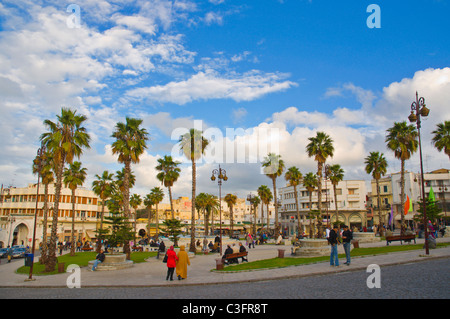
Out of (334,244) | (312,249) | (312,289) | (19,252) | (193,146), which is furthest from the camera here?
(19,252)

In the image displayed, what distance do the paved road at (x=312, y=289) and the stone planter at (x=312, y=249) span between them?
22.8ft

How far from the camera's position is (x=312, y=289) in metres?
10.8

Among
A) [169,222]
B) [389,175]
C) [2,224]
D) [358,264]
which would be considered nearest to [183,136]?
[169,222]

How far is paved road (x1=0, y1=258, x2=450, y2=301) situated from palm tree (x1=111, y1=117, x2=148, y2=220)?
50.1 feet

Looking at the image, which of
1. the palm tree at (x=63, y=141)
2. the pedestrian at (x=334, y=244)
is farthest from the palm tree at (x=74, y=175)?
the pedestrian at (x=334, y=244)

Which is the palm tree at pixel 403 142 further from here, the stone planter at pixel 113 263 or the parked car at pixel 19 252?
the parked car at pixel 19 252

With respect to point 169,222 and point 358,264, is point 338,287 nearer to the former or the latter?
point 358,264

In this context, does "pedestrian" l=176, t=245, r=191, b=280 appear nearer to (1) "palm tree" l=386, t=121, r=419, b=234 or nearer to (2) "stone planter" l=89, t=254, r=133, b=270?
(2) "stone planter" l=89, t=254, r=133, b=270

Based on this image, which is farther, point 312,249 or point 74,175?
point 74,175

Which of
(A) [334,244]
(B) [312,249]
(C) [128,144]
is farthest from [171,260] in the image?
(C) [128,144]

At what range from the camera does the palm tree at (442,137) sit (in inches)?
1442

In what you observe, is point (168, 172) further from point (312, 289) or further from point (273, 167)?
point (312, 289)

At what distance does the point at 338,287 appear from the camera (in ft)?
35.6

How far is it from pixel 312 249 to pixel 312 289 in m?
11.3
